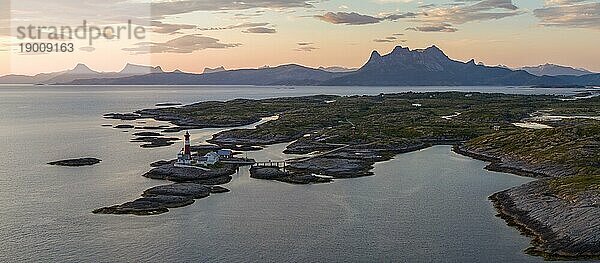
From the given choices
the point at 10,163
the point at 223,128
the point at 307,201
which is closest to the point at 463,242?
the point at 307,201

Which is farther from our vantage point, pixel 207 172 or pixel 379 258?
pixel 207 172

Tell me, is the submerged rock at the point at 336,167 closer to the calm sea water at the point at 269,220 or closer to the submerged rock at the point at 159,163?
the calm sea water at the point at 269,220

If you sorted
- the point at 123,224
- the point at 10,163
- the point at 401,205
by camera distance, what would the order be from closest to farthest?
the point at 123,224 → the point at 401,205 → the point at 10,163

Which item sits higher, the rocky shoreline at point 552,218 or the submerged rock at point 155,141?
the rocky shoreline at point 552,218

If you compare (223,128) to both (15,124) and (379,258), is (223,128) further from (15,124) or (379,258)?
(379,258)

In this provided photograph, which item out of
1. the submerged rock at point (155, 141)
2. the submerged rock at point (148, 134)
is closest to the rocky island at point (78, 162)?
the submerged rock at point (155, 141)

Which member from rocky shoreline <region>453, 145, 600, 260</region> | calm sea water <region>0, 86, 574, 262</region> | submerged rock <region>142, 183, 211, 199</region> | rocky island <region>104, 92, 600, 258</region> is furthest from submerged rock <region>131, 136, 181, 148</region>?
rocky shoreline <region>453, 145, 600, 260</region>

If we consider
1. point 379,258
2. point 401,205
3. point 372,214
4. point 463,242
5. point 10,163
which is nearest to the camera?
point 379,258

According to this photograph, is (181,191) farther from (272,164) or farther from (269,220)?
(272,164)

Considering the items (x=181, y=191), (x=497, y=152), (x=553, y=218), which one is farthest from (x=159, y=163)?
(x=553, y=218)
